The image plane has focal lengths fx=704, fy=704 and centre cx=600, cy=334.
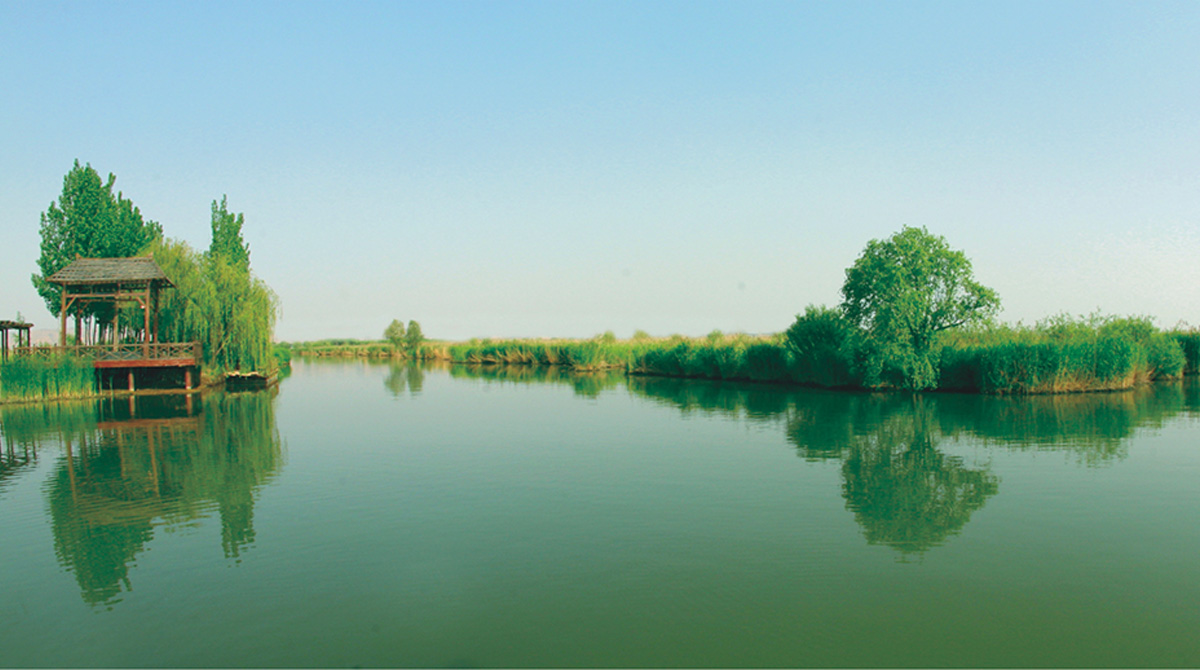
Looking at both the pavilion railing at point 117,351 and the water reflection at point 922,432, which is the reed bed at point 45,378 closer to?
the pavilion railing at point 117,351

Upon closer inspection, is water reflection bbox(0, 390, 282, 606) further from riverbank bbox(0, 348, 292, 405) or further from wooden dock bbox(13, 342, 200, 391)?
wooden dock bbox(13, 342, 200, 391)

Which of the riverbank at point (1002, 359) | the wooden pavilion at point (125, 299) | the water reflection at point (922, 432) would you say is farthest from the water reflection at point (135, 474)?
the riverbank at point (1002, 359)

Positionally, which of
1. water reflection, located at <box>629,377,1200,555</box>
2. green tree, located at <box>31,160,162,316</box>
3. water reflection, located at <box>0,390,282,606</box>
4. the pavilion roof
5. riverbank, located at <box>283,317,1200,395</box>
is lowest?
water reflection, located at <box>629,377,1200,555</box>

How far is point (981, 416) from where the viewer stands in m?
17.9

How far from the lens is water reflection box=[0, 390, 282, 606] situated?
7.43 m

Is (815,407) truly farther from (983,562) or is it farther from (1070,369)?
(983,562)

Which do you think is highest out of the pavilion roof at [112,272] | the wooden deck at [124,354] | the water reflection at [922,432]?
the pavilion roof at [112,272]

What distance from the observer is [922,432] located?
1526 cm

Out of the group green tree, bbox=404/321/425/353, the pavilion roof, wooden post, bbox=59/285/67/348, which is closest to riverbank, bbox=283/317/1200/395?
the pavilion roof

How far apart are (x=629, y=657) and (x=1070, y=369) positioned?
2447 cm

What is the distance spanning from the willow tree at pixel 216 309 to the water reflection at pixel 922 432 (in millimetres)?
17203

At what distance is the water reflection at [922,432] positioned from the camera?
8555 millimetres

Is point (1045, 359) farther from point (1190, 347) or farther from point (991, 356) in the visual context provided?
point (1190, 347)

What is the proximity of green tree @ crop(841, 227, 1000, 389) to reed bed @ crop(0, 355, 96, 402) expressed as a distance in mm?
27057
